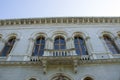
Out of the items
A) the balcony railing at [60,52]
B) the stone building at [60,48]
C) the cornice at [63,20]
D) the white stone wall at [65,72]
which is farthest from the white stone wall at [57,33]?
the balcony railing at [60,52]

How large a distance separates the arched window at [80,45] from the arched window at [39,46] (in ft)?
10.1

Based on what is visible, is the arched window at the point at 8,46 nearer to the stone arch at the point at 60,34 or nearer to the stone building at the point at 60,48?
the stone building at the point at 60,48

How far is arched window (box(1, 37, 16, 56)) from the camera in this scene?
16234 mm

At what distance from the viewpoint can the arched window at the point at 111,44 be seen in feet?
53.2

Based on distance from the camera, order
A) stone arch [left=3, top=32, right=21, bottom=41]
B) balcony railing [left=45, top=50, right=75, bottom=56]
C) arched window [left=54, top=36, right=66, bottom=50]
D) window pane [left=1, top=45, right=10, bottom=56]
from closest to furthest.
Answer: balcony railing [left=45, top=50, right=75, bottom=56], window pane [left=1, top=45, right=10, bottom=56], arched window [left=54, top=36, right=66, bottom=50], stone arch [left=3, top=32, right=21, bottom=41]

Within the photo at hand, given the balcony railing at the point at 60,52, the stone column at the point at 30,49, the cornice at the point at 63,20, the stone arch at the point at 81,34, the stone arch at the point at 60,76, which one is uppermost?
the cornice at the point at 63,20

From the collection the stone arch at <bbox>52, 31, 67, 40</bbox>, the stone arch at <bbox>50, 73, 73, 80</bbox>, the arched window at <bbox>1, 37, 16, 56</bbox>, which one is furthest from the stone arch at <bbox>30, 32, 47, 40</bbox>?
the stone arch at <bbox>50, 73, 73, 80</bbox>

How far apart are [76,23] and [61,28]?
1.87 meters

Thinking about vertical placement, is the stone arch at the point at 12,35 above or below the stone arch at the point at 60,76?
above

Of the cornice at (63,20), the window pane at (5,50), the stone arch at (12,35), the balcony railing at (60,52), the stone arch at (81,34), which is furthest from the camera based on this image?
the cornice at (63,20)

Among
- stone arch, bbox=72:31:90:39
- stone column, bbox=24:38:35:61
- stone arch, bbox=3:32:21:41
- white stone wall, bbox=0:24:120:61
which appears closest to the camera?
stone column, bbox=24:38:35:61

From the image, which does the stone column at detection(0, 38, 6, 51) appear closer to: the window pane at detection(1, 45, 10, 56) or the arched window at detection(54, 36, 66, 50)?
the window pane at detection(1, 45, 10, 56)

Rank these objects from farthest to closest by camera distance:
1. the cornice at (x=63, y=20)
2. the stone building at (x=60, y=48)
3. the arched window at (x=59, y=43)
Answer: the cornice at (x=63, y=20) < the arched window at (x=59, y=43) < the stone building at (x=60, y=48)

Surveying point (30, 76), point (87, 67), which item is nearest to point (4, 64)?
point (30, 76)
